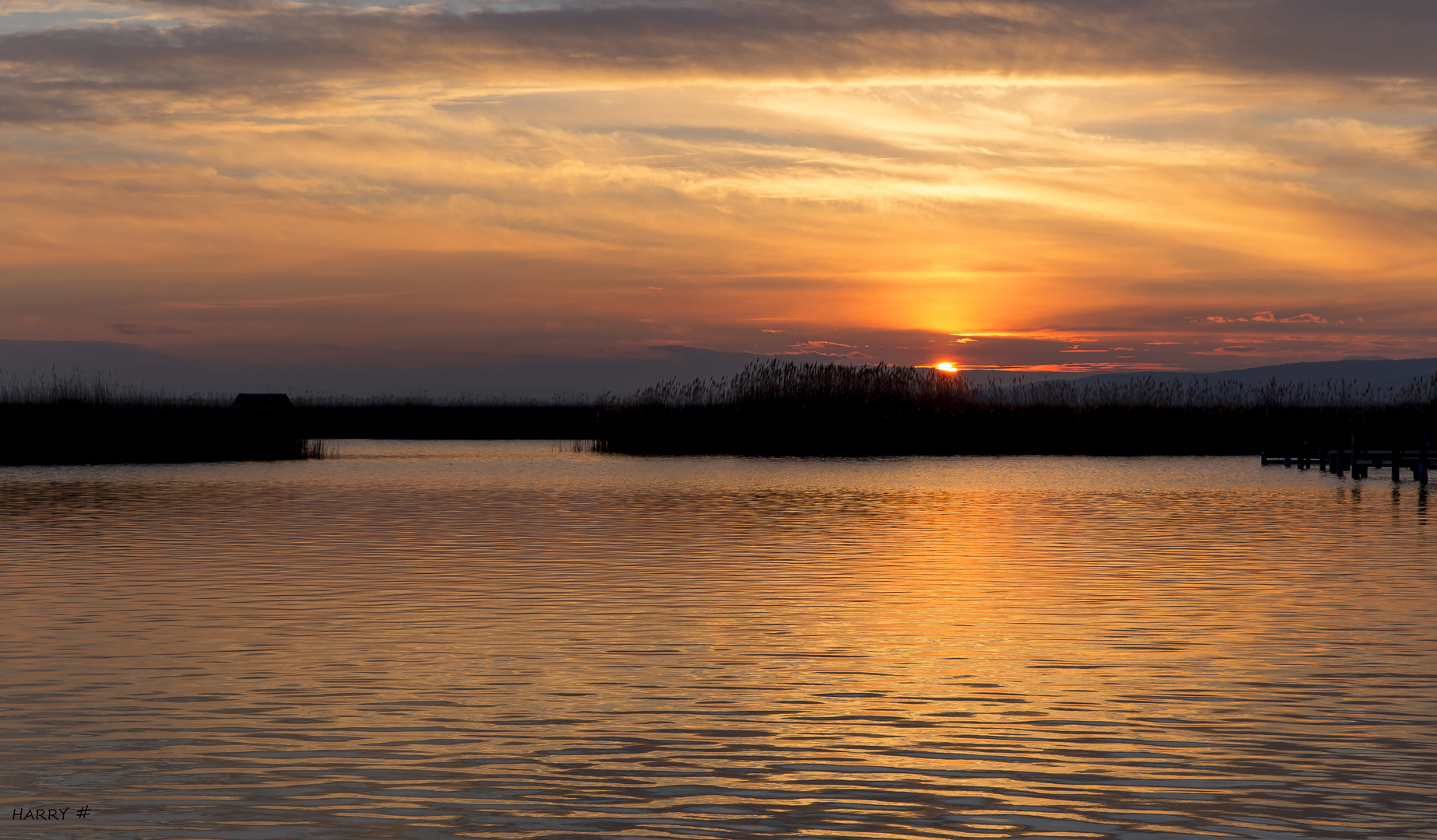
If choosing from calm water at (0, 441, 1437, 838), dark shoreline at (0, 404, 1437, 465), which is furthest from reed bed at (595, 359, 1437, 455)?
calm water at (0, 441, 1437, 838)

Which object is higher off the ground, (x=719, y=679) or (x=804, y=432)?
(x=804, y=432)

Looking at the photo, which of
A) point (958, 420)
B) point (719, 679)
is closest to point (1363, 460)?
point (958, 420)

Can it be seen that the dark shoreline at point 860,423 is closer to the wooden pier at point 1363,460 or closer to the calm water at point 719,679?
the wooden pier at point 1363,460

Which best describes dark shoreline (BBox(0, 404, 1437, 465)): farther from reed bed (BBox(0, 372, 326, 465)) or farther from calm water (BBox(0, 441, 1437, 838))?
calm water (BBox(0, 441, 1437, 838))

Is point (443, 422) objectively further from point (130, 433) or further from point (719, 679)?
point (719, 679)

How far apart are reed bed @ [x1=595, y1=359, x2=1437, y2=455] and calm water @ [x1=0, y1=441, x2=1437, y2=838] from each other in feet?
74.1

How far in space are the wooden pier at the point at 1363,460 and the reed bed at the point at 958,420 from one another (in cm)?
159

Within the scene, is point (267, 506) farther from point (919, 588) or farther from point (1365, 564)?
point (1365, 564)

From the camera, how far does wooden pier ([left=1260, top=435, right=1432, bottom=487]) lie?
105 feet

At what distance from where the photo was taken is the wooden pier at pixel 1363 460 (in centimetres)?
3216

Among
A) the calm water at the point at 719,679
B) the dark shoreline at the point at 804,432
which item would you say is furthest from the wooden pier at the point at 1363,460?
the calm water at the point at 719,679

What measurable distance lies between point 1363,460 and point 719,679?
30650mm

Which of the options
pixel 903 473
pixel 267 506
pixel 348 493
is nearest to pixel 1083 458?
pixel 903 473

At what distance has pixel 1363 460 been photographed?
118 feet
